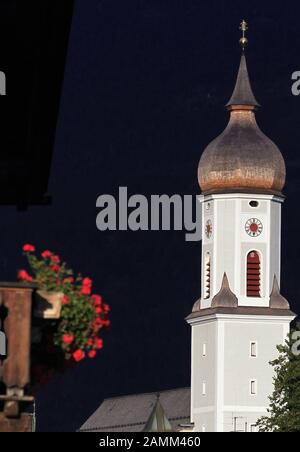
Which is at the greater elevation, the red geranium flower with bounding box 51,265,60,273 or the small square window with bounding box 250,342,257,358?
the small square window with bounding box 250,342,257,358

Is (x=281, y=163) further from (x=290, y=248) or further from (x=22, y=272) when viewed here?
(x=22, y=272)

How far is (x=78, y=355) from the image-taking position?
24.9m

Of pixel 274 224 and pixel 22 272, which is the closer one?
pixel 22 272

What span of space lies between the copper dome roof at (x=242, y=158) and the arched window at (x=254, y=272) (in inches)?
174

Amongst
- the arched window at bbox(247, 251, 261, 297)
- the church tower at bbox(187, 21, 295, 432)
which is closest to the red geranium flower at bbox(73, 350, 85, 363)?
the church tower at bbox(187, 21, 295, 432)

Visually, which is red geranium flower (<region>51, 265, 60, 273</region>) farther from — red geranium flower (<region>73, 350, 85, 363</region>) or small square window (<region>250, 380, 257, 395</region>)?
small square window (<region>250, 380, 257, 395</region>)

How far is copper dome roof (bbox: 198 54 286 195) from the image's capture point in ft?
492

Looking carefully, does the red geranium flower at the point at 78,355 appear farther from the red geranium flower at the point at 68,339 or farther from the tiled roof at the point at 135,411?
the tiled roof at the point at 135,411

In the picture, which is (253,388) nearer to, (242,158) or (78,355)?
(242,158)

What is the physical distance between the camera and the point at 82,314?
81.9 feet

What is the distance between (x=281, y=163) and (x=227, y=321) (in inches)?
643

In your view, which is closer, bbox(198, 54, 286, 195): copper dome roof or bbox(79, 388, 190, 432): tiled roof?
bbox(198, 54, 286, 195): copper dome roof
